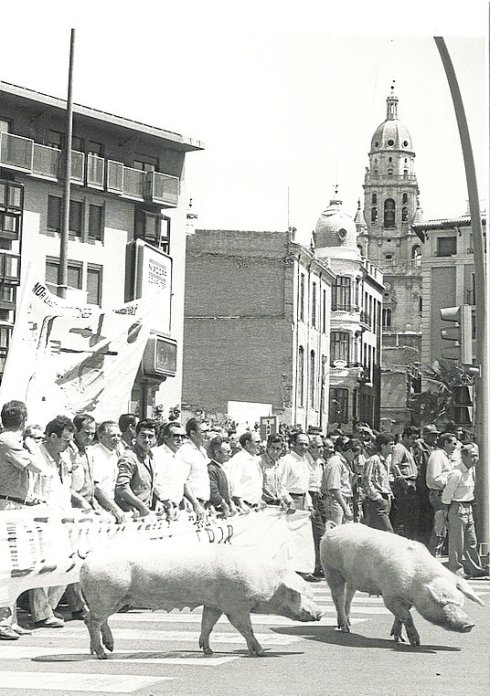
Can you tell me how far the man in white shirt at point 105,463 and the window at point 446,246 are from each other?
2.69 m

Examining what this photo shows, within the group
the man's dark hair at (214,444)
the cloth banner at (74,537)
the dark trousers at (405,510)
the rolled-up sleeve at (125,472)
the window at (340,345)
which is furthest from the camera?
the dark trousers at (405,510)

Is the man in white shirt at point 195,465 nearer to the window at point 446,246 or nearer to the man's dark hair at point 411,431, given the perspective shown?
the window at point 446,246

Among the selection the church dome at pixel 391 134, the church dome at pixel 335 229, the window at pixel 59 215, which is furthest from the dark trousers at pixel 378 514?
the window at pixel 59 215

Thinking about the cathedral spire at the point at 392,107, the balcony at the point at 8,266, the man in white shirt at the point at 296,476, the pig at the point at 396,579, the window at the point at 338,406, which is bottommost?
the pig at the point at 396,579

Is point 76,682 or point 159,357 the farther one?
point 159,357

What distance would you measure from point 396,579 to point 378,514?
14.5 ft

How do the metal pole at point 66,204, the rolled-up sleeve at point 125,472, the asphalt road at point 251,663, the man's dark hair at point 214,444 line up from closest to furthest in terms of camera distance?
the asphalt road at point 251,663, the rolled-up sleeve at point 125,472, the metal pole at point 66,204, the man's dark hair at point 214,444

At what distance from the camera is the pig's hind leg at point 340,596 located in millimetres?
9227

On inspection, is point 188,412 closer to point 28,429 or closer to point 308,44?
point 28,429

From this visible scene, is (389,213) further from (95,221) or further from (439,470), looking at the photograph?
(95,221)

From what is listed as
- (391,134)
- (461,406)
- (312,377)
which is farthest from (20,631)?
(461,406)

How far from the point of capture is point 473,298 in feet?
36.4

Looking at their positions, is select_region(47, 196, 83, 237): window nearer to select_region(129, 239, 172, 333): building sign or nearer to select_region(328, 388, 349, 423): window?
select_region(129, 239, 172, 333): building sign

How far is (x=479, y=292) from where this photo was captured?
34.6ft
